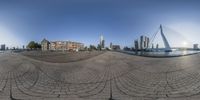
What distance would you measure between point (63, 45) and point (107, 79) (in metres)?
0.73

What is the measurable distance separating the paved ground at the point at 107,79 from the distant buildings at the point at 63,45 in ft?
0.91

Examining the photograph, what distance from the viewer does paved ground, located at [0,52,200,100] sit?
2.27 meters

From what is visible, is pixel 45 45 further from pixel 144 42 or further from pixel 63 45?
pixel 144 42

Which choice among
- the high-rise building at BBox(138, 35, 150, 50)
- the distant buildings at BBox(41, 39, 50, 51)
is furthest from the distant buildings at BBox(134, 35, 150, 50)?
the distant buildings at BBox(41, 39, 50, 51)

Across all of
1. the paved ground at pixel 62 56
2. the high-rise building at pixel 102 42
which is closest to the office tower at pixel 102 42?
the high-rise building at pixel 102 42

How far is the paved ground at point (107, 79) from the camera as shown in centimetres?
227

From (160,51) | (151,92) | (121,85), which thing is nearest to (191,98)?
(151,92)

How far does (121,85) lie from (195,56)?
1.03m

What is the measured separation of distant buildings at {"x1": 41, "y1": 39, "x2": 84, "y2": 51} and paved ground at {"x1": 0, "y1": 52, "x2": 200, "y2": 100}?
0.91 feet

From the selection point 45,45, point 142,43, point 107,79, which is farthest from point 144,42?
point 45,45

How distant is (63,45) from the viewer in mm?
2150

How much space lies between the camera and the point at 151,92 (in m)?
2.26

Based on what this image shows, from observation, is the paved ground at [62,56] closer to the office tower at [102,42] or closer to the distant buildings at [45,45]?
the distant buildings at [45,45]

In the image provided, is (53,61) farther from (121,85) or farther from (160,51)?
(160,51)
